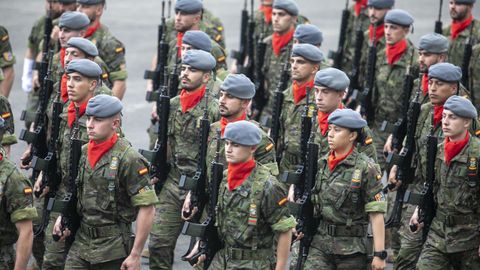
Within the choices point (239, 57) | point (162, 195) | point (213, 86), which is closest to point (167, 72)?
point (213, 86)

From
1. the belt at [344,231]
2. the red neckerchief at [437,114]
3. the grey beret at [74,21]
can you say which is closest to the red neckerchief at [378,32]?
the grey beret at [74,21]

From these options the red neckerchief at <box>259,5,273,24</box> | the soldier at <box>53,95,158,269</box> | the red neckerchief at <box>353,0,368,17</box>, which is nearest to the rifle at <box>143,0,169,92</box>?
the red neckerchief at <box>259,5,273,24</box>

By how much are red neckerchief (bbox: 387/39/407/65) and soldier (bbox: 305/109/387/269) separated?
423 cm

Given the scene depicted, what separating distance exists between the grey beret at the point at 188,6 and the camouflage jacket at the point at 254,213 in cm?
519

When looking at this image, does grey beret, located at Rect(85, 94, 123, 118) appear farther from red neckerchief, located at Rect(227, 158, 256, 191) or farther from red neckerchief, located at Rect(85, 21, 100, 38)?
red neckerchief, located at Rect(85, 21, 100, 38)

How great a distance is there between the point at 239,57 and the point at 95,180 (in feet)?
25.0

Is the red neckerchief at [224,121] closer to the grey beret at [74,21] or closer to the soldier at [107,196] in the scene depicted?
the soldier at [107,196]

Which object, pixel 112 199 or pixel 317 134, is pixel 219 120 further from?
pixel 112 199

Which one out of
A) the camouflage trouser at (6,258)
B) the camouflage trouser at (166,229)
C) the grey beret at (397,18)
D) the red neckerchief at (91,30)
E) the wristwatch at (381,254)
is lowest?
the camouflage trouser at (166,229)

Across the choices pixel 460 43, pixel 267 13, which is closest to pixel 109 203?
pixel 460 43

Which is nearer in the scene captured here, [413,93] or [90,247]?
[90,247]

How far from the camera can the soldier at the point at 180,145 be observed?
43.2ft

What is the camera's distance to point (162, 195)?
44.0ft

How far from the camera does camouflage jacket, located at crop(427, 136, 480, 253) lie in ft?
39.3
